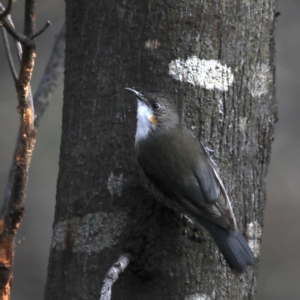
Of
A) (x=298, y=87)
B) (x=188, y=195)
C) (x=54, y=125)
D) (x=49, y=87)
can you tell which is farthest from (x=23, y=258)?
(x=188, y=195)

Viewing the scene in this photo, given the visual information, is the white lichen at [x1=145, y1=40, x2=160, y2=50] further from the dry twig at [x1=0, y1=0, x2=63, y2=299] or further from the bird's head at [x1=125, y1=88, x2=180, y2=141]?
the dry twig at [x1=0, y1=0, x2=63, y2=299]

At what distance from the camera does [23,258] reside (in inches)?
318

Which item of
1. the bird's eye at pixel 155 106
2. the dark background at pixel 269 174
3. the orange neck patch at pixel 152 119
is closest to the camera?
the bird's eye at pixel 155 106

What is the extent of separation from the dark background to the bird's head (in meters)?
4.59

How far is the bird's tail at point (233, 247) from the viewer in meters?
2.79

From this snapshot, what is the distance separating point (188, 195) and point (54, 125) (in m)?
5.25

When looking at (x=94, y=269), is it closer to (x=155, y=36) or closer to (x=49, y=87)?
(x=155, y=36)

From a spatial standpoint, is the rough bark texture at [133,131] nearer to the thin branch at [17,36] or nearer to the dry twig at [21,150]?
the dry twig at [21,150]

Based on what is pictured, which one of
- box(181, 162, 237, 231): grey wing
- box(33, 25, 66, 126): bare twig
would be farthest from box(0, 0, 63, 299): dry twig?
box(181, 162, 237, 231): grey wing

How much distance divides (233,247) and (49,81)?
1.56 metres

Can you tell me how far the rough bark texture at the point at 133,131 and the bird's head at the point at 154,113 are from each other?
0.17 feet

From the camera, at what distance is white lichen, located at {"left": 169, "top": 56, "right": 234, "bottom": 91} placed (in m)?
2.94

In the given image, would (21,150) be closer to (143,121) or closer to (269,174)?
(143,121)

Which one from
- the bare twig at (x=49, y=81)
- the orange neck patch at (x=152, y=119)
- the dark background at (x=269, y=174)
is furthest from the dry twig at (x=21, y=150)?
the dark background at (x=269, y=174)
